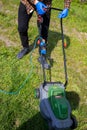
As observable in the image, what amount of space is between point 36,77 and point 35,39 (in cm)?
152

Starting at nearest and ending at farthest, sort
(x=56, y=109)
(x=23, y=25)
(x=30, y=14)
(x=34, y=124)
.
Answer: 1. (x=56, y=109)
2. (x=34, y=124)
3. (x=30, y=14)
4. (x=23, y=25)

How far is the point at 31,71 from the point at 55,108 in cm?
212

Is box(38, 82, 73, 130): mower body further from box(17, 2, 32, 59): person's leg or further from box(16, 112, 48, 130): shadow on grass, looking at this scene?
box(17, 2, 32, 59): person's leg

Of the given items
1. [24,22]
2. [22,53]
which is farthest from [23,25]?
[22,53]

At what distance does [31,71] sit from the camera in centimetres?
669

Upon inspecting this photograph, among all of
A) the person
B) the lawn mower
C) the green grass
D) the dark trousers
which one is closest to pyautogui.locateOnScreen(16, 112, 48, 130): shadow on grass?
the green grass

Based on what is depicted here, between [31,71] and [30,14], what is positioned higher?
[30,14]

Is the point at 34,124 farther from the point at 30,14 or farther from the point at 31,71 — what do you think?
the point at 30,14

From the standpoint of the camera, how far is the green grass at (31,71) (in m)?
5.64

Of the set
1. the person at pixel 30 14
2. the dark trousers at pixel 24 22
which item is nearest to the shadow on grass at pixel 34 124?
the person at pixel 30 14

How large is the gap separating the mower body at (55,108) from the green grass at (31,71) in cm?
79

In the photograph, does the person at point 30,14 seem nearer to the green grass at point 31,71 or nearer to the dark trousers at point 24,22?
the dark trousers at point 24,22

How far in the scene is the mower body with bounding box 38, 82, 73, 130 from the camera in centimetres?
454

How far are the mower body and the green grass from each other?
79 cm
